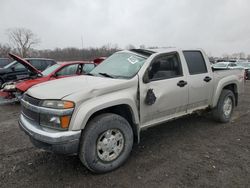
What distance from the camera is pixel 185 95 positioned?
153 inches

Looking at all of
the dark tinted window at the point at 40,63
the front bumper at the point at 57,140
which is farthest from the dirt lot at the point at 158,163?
the dark tinted window at the point at 40,63

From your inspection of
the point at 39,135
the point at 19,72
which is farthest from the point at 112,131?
the point at 19,72

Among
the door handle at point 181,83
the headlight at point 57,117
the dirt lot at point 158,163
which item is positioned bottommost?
the dirt lot at point 158,163

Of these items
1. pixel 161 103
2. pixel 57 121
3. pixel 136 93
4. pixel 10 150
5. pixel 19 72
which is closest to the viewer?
pixel 57 121

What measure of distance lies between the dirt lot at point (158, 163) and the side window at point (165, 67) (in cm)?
135

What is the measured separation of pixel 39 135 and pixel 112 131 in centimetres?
99

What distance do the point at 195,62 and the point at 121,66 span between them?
1.67 meters

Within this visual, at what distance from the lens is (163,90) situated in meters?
3.48

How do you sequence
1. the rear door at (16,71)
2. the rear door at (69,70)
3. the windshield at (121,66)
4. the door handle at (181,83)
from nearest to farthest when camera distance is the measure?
the windshield at (121,66)
the door handle at (181,83)
the rear door at (69,70)
the rear door at (16,71)

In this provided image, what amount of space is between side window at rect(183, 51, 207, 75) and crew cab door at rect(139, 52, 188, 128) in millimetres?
302

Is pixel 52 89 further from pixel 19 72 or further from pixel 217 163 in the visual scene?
pixel 19 72

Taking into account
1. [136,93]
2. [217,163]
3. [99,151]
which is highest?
[136,93]

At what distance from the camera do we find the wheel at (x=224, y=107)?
4875 mm

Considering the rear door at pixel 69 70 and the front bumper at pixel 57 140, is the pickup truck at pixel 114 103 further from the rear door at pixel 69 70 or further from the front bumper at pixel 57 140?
the rear door at pixel 69 70
